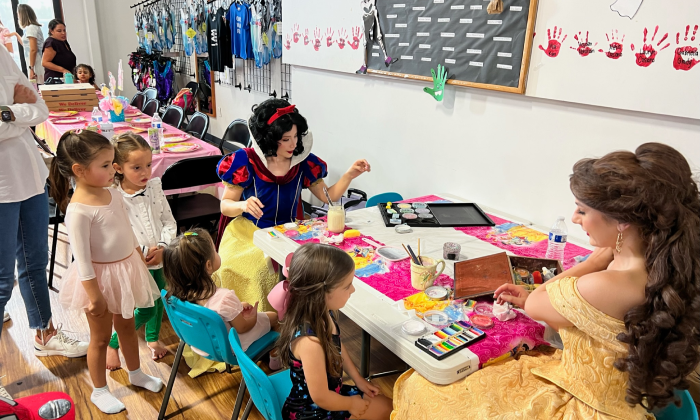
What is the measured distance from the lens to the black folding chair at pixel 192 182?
2.93 m

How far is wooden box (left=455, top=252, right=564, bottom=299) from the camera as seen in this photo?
1593 mm

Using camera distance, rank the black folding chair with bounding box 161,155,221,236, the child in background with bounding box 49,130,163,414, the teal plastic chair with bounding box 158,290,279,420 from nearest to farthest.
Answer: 1. the teal plastic chair with bounding box 158,290,279,420
2. the child in background with bounding box 49,130,163,414
3. the black folding chair with bounding box 161,155,221,236

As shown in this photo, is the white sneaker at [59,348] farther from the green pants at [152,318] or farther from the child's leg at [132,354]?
the child's leg at [132,354]

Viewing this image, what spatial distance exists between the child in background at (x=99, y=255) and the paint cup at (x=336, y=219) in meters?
0.82

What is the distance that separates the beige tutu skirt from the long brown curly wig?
1704 mm

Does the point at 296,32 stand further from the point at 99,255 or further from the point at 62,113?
→ the point at 99,255

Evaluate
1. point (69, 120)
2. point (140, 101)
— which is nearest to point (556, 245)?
point (69, 120)

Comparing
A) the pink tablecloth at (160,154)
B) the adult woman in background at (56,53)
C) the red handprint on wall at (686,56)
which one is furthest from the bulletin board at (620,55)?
the adult woman in background at (56,53)

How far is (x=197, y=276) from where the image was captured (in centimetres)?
169

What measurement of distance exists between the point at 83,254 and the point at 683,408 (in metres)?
1.94

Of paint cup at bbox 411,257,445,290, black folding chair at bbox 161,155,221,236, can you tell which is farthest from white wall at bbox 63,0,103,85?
paint cup at bbox 411,257,445,290

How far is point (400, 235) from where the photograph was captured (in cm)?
211

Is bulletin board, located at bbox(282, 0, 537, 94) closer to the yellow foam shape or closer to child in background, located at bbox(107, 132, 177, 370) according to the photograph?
the yellow foam shape

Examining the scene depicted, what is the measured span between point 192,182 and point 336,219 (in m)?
1.34
